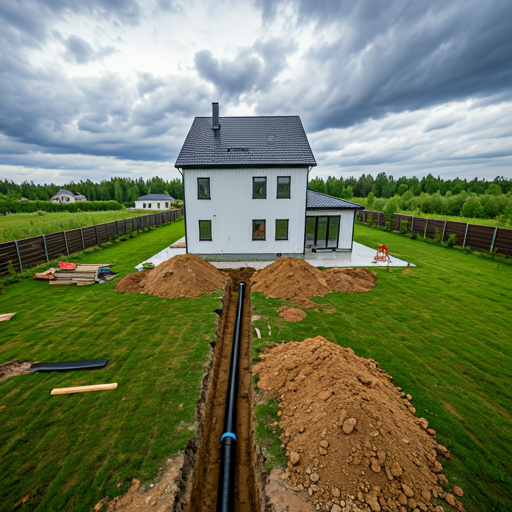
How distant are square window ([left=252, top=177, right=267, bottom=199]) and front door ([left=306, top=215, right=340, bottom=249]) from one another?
385cm

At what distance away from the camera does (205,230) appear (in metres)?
15.2

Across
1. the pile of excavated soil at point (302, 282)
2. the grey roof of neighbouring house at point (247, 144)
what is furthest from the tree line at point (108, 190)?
the pile of excavated soil at point (302, 282)

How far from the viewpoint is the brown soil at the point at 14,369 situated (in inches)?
219

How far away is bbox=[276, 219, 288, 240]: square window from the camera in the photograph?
15.2m

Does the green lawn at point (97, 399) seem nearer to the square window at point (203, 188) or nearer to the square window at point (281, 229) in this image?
the square window at point (281, 229)

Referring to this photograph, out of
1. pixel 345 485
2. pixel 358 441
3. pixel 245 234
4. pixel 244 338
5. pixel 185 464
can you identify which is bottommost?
pixel 244 338

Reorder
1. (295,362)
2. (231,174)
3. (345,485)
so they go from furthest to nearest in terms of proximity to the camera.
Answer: (231,174) → (295,362) → (345,485)

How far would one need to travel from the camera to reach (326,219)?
1667 cm

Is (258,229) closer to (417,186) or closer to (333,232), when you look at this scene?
(333,232)

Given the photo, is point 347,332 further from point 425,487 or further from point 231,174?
point 231,174

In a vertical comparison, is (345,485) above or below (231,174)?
below

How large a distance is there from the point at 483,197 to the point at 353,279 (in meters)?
34.1

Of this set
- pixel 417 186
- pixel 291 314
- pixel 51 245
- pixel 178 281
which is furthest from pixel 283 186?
pixel 417 186

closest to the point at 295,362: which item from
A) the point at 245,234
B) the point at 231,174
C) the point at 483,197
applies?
the point at 245,234
